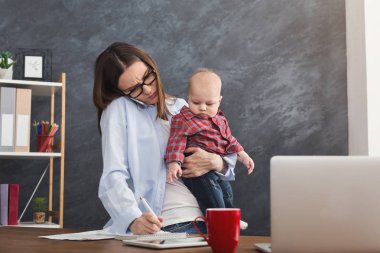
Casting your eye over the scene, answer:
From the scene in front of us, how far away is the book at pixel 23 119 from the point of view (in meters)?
3.36

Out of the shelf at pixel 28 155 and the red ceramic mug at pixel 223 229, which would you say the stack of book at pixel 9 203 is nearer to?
the shelf at pixel 28 155

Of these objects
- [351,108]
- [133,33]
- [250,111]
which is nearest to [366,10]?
[351,108]

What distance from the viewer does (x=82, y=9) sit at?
3791 millimetres

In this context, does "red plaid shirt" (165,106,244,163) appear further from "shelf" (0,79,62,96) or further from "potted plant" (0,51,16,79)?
"potted plant" (0,51,16,79)

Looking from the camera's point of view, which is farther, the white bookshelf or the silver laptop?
the white bookshelf

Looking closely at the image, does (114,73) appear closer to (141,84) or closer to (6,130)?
(141,84)

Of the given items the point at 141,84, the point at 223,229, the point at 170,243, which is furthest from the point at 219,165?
the point at 223,229

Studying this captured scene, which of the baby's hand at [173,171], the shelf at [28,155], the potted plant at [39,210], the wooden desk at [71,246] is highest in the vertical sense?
the shelf at [28,155]

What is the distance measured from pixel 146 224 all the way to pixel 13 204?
6.58ft

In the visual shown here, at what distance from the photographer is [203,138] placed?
2.19 m

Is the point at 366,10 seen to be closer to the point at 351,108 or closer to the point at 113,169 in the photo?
the point at 351,108

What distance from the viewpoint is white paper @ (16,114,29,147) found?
11.0ft

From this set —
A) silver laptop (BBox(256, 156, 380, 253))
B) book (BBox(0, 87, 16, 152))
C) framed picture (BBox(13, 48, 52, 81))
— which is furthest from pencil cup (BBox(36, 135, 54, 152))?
silver laptop (BBox(256, 156, 380, 253))

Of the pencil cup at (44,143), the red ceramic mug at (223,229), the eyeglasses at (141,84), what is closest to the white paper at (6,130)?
the pencil cup at (44,143)
